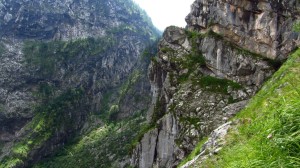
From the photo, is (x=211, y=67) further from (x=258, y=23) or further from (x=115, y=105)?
(x=115, y=105)

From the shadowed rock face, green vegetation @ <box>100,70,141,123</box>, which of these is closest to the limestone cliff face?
the shadowed rock face

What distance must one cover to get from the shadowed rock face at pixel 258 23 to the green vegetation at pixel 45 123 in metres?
127

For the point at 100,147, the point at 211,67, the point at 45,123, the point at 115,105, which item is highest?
the point at 211,67

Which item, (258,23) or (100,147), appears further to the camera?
(100,147)

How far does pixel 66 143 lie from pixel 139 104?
40.5m

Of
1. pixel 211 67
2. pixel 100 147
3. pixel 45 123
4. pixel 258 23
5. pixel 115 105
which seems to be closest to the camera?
pixel 258 23

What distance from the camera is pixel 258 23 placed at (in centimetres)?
5134

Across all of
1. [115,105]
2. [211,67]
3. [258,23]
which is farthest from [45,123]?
[258,23]

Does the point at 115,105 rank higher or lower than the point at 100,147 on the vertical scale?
higher

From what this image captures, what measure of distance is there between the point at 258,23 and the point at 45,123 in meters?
143

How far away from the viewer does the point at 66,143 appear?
178 meters

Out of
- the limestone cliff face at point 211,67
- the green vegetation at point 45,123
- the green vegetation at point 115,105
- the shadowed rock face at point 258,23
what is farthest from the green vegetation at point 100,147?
the shadowed rock face at point 258,23

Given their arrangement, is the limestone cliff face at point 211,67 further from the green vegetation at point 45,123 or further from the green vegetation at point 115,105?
the green vegetation at point 115,105

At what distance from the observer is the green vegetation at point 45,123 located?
15838 centimetres
